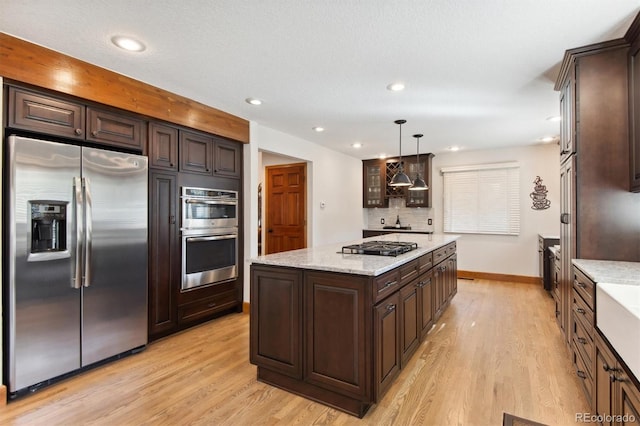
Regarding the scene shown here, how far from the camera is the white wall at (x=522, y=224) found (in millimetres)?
5730

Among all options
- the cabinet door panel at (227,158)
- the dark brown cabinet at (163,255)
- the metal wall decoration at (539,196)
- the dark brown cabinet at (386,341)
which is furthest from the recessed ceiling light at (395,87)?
the metal wall decoration at (539,196)

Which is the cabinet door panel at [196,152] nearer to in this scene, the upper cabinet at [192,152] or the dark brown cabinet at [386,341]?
the upper cabinet at [192,152]

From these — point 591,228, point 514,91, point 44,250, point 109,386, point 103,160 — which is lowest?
point 109,386

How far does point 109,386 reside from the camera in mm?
2426

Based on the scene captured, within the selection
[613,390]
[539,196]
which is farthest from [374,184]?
[613,390]

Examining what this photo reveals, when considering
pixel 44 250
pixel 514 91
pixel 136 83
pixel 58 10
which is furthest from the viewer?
pixel 514 91

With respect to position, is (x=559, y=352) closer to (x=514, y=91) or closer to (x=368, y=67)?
(x=514, y=91)

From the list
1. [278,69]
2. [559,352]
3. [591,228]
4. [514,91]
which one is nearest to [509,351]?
[559,352]

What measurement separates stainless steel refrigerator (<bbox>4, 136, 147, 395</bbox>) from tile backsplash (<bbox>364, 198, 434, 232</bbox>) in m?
5.29

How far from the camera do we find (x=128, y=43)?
7.55 ft

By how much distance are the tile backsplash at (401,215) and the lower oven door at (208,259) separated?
4108mm

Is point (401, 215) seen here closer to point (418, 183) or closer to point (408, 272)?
point (418, 183)

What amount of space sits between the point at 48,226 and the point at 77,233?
0.18 m

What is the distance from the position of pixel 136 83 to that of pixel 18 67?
32.3 inches
